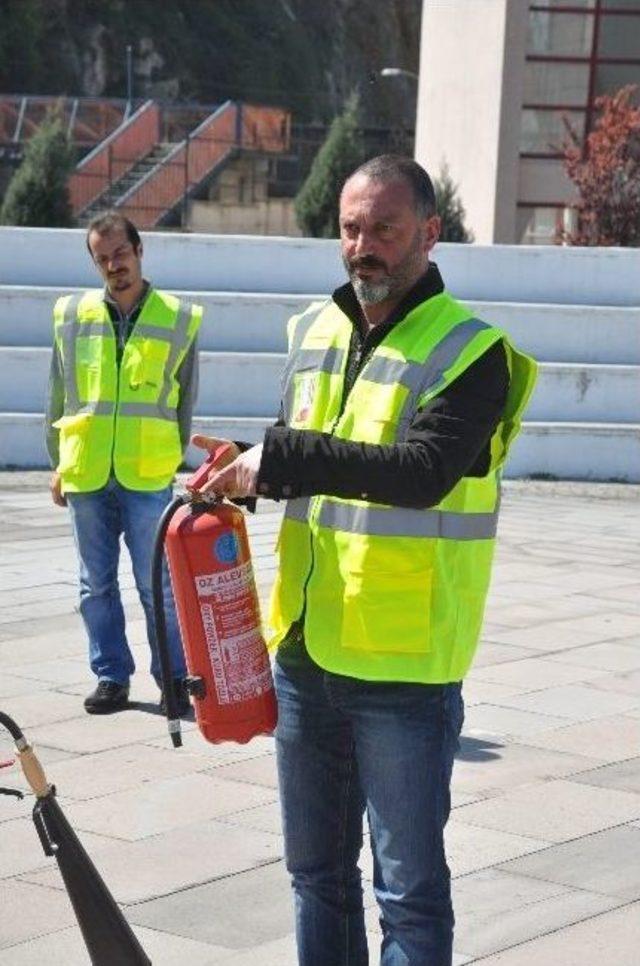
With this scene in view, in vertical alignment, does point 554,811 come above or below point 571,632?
above

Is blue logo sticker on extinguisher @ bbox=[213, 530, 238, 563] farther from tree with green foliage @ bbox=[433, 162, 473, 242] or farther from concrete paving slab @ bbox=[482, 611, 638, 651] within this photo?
tree with green foliage @ bbox=[433, 162, 473, 242]

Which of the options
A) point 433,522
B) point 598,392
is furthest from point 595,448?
point 433,522

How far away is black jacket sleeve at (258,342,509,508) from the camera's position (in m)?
4.03

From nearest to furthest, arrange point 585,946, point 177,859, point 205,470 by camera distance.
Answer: point 205,470 → point 585,946 → point 177,859

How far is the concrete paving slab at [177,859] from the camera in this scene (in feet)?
19.1

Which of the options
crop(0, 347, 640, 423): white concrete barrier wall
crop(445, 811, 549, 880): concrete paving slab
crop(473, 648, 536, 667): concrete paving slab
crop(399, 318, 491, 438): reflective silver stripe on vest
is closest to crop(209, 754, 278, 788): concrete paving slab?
crop(445, 811, 549, 880): concrete paving slab

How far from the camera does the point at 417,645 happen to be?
413 centimetres

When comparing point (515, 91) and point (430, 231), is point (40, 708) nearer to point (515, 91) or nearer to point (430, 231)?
point (430, 231)

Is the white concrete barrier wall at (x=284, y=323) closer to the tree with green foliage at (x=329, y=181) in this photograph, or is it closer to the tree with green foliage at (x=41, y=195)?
the tree with green foliage at (x=41, y=195)

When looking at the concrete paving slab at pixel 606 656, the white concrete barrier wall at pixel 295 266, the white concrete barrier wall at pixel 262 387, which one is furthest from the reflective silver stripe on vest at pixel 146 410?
the white concrete barrier wall at pixel 295 266

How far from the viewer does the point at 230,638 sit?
4.20 metres

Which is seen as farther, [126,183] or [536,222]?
[126,183]

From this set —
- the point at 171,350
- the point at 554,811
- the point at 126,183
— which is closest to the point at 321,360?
the point at 554,811

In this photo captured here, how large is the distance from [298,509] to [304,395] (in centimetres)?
25
